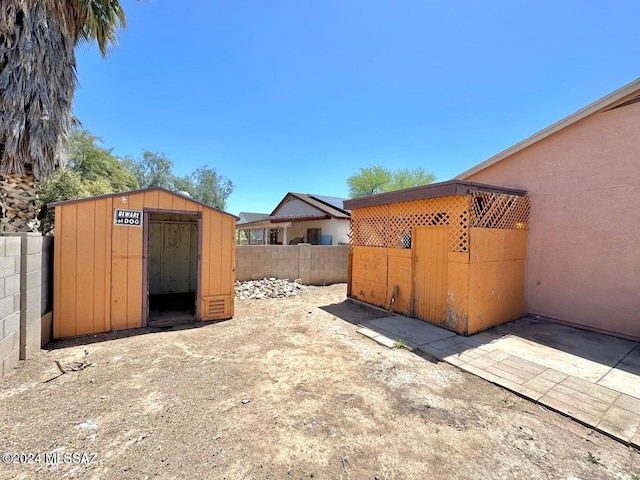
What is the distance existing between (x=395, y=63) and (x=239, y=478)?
9842 mm

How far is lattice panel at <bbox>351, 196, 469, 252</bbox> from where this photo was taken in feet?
15.7

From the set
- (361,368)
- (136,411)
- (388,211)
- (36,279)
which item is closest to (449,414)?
(361,368)

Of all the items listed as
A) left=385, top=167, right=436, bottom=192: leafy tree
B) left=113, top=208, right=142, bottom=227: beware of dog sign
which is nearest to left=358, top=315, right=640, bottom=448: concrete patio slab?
left=113, top=208, right=142, bottom=227: beware of dog sign

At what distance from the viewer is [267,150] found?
1678 cm

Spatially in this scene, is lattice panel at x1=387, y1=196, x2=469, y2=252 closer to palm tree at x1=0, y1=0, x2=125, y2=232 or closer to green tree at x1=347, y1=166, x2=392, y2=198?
palm tree at x1=0, y1=0, x2=125, y2=232

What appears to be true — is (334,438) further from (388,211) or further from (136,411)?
(388,211)

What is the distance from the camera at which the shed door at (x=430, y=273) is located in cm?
514

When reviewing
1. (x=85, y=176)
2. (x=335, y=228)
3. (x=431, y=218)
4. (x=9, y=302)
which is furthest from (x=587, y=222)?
(x=85, y=176)

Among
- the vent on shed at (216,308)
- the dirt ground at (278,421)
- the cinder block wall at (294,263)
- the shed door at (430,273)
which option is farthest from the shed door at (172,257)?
the shed door at (430,273)

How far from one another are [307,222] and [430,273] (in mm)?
9601

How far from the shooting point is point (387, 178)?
951 inches

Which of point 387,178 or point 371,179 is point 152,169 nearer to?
point 371,179

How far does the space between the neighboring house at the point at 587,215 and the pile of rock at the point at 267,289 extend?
6055 mm

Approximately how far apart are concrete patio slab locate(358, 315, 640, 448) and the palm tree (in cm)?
840
